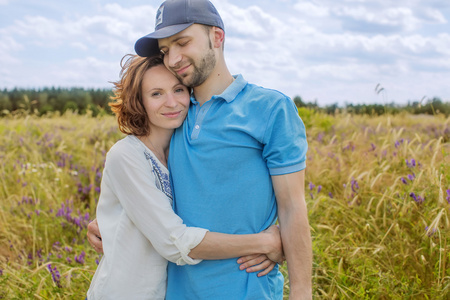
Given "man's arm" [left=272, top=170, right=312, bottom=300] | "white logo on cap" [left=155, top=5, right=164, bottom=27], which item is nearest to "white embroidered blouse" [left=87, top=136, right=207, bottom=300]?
"man's arm" [left=272, top=170, right=312, bottom=300]

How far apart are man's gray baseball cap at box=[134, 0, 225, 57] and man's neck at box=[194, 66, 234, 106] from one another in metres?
0.27

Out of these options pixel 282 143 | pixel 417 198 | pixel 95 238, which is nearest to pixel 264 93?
pixel 282 143

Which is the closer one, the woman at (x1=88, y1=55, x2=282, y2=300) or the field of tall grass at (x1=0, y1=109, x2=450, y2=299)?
the woman at (x1=88, y1=55, x2=282, y2=300)

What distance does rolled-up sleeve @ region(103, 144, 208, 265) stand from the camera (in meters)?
2.00

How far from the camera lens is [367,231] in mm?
3885

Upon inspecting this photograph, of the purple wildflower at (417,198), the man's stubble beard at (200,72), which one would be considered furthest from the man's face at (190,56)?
the purple wildflower at (417,198)

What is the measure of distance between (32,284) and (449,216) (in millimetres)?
3573

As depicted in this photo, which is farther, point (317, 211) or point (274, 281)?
point (317, 211)

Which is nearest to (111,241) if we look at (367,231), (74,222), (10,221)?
(367,231)

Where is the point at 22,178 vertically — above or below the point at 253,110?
below

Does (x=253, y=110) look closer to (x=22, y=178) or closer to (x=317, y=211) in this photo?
(x=317, y=211)

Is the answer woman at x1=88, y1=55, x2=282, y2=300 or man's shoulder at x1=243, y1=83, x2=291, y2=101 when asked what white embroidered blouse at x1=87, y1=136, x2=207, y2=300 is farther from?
man's shoulder at x1=243, y1=83, x2=291, y2=101

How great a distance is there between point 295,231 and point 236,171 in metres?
0.41

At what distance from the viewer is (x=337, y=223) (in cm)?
428
